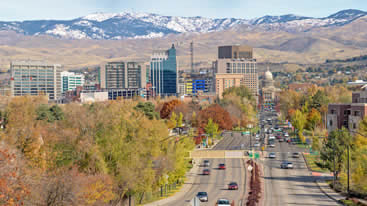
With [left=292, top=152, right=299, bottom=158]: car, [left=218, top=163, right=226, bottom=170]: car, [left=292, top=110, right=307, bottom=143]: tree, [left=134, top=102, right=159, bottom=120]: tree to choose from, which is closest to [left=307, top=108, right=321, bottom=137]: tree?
[left=292, top=110, right=307, bottom=143]: tree

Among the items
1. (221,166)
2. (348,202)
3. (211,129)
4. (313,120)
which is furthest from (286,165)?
(313,120)

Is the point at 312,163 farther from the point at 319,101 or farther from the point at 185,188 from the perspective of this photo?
the point at 319,101

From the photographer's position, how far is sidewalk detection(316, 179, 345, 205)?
6191cm

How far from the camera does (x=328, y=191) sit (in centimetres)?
6662

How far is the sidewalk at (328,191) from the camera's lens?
61.9 metres

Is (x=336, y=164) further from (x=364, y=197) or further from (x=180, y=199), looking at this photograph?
(x=180, y=199)

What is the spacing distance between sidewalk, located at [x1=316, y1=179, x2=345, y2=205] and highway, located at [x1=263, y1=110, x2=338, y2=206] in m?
0.54

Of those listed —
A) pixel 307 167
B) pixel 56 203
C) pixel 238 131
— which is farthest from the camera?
pixel 238 131

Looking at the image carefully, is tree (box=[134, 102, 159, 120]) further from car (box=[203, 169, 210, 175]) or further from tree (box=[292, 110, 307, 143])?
car (box=[203, 169, 210, 175])

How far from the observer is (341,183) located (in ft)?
226

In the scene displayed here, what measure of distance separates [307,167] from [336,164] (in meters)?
14.9

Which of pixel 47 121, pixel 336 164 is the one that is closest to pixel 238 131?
pixel 47 121

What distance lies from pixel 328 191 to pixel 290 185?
614 centimetres

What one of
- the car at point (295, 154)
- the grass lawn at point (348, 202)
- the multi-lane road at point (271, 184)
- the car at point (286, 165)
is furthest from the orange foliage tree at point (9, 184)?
the car at point (295, 154)
